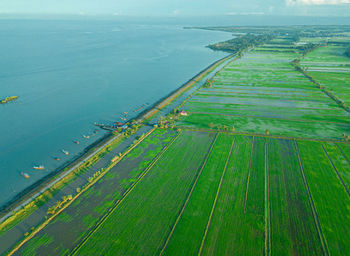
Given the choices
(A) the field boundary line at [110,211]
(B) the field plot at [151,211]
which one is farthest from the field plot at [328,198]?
(A) the field boundary line at [110,211]

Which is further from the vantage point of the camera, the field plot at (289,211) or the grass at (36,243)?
the field plot at (289,211)

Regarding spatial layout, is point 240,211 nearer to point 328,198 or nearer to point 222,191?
point 222,191

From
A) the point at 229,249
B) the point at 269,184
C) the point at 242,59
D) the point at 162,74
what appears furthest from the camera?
the point at 242,59

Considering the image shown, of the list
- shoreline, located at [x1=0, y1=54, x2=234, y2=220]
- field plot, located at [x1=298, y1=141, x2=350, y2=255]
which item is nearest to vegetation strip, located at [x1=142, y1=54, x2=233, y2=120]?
shoreline, located at [x1=0, y1=54, x2=234, y2=220]

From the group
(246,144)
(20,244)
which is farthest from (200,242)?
(246,144)

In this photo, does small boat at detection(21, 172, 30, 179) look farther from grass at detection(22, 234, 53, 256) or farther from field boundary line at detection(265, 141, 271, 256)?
field boundary line at detection(265, 141, 271, 256)

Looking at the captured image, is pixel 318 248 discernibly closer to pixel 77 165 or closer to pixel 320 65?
pixel 77 165

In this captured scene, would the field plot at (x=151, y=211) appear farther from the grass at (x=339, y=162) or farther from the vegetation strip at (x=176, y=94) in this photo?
the grass at (x=339, y=162)
